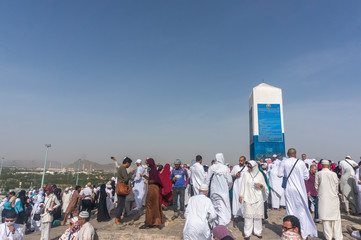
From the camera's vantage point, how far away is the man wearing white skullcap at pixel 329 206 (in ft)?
15.1

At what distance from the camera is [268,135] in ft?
58.9

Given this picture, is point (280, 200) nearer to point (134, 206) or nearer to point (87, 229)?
point (134, 206)

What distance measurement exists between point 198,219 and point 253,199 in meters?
2.01

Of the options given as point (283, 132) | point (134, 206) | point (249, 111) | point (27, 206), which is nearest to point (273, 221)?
point (134, 206)

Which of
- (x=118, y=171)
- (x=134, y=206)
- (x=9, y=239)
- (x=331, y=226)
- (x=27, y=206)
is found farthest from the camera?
(x=27, y=206)

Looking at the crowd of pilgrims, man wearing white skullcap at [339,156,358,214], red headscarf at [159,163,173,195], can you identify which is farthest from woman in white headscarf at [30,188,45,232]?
man wearing white skullcap at [339,156,358,214]

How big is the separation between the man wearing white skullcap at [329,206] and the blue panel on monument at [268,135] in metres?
13.1

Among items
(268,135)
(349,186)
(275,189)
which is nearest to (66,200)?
(275,189)

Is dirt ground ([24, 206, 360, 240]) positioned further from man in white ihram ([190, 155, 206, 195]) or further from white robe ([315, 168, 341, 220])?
man in white ihram ([190, 155, 206, 195])

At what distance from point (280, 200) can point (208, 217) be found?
578 centimetres

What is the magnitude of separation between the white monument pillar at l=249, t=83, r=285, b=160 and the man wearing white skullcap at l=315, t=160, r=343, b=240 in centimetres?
1311

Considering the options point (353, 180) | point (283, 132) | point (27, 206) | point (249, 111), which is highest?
point (249, 111)

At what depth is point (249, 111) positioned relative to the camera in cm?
2034

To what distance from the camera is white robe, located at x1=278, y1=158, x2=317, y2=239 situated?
15.5 feet
